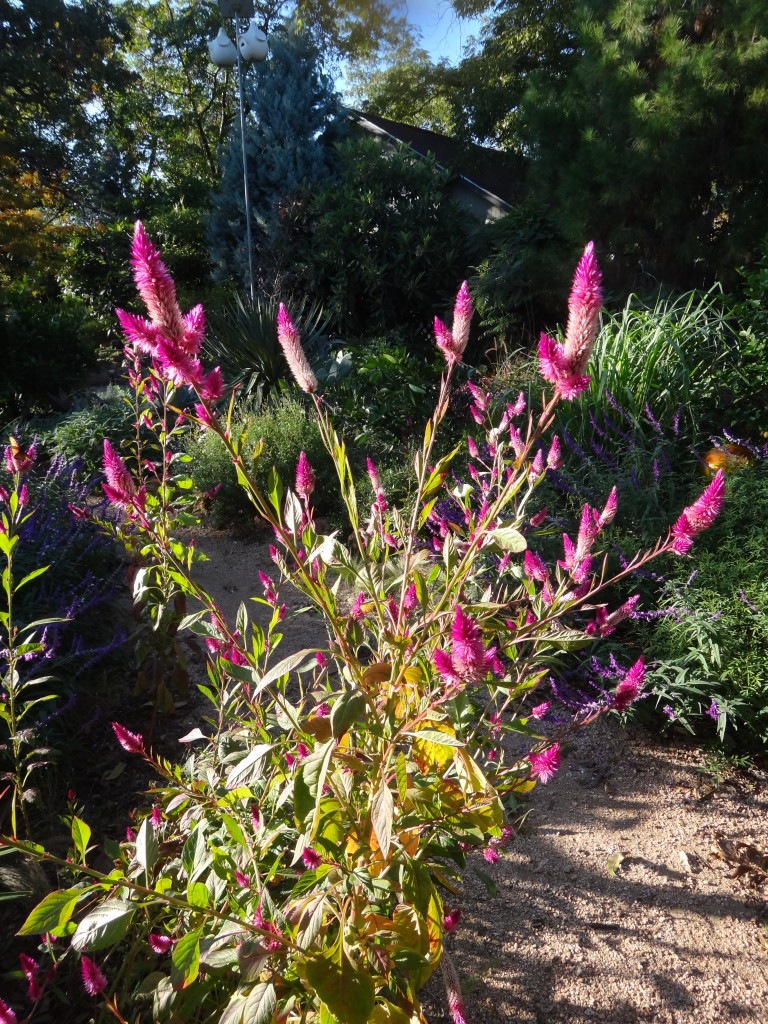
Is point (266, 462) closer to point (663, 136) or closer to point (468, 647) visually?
point (468, 647)

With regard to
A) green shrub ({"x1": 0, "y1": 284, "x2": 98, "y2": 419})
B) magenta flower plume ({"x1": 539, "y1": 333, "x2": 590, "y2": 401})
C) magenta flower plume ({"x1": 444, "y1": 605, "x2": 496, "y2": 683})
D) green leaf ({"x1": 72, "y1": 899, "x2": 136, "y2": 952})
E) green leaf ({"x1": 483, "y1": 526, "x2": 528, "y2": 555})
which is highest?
green shrub ({"x1": 0, "y1": 284, "x2": 98, "y2": 419})

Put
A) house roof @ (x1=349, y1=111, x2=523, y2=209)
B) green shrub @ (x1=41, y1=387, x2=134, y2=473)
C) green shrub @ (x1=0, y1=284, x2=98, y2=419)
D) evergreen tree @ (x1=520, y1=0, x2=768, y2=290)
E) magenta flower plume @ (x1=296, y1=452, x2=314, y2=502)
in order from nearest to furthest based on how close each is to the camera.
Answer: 1. magenta flower plume @ (x1=296, y1=452, x2=314, y2=502)
2. green shrub @ (x1=41, y1=387, x2=134, y2=473)
3. evergreen tree @ (x1=520, y1=0, x2=768, y2=290)
4. green shrub @ (x1=0, y1=284, x2=98, y2=419)
5. house roof @ (x1=349, y1=111, x2=523, y2=209)

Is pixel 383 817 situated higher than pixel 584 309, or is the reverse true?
pixel 584 309

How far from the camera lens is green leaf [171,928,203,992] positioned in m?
0.95

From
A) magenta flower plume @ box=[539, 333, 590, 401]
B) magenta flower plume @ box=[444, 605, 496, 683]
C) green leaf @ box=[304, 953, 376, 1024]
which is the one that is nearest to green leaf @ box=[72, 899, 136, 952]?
green leaf @ box=[304, 953, 376, 1024]

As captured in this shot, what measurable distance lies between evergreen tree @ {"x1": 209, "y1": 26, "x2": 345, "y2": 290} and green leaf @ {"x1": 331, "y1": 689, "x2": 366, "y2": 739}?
10809 mm

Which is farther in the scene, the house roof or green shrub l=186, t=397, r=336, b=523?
the house roof

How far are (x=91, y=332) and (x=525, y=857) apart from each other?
9226 millimetres

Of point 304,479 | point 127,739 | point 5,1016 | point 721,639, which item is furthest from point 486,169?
point 5,1016

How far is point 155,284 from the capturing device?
0.81m

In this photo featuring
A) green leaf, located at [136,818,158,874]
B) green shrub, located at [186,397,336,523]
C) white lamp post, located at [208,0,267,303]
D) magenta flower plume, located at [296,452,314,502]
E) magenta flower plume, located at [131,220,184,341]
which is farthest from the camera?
white lamp post, located at [208,0,267,303]

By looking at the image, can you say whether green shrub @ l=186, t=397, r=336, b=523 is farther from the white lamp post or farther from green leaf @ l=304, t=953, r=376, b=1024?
green leaf @ l=304, t=953, r=376, b=1024

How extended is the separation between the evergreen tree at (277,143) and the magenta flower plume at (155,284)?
35.0 feet

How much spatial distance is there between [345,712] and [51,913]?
467 millimetres
